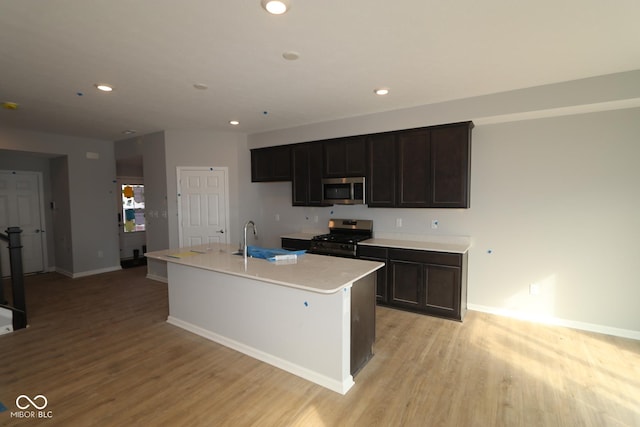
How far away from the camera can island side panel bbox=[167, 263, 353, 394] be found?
7.76 ft

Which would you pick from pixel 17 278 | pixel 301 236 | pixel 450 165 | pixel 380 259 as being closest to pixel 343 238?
pixel 380 259

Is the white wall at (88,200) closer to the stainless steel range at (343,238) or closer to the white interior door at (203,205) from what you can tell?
the white interior door at (203,205)

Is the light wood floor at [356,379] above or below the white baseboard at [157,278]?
below

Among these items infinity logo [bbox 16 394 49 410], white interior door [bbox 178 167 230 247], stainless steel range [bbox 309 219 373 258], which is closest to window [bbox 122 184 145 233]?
white interior door [bbox 178 167 230 247]

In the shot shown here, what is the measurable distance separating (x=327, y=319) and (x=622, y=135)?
3.55m

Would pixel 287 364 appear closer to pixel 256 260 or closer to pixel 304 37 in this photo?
pixel 256 260

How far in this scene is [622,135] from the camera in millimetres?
3117

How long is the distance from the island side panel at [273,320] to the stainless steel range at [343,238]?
1.74 metres

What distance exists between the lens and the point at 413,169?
3.93 meters

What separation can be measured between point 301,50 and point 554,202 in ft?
10.6

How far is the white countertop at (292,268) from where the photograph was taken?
2.32m

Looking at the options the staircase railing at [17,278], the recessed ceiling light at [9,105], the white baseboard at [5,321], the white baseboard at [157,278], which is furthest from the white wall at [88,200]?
the white baseboard at [5,321]

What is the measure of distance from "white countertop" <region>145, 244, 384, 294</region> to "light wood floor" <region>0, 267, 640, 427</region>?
86 centimetres

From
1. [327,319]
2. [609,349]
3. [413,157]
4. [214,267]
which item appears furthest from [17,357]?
[609,349]
